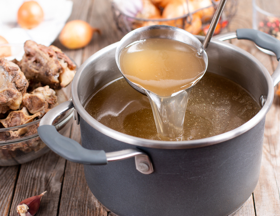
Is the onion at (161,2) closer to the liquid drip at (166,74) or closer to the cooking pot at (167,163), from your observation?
the liquid drip at (166,74)

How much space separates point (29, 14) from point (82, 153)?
1.12m

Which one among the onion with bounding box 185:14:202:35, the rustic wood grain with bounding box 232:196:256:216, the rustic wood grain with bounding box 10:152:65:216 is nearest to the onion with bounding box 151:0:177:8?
the onion with bounding box 185:14:202:35

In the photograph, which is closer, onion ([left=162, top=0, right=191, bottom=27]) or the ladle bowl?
the ladle bowl

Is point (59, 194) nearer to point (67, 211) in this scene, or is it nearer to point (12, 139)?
point (67, 211)

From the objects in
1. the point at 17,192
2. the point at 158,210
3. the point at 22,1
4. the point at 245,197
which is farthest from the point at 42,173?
the point at 22,1

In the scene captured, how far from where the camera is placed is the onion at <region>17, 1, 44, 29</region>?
157 centimetres

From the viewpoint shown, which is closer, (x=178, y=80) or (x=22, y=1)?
(x=178, y=80)

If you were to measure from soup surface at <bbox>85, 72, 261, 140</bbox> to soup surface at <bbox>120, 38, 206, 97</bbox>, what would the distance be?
0.40 ft

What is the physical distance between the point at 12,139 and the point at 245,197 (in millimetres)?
696

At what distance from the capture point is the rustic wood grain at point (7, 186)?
0.99 meters

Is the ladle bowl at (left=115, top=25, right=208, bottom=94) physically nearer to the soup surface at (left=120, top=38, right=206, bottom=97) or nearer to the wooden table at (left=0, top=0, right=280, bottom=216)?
the soup surface at (left=120, top=38, right=206, bottom=97)

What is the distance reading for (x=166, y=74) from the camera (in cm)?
95

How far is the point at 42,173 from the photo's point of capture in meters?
1.08

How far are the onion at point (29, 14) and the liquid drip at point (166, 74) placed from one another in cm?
74
